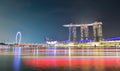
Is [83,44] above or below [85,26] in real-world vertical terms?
below

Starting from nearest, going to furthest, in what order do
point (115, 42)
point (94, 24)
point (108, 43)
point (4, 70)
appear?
point (4, 70)
point (115, 42)
point (108, 43)
point (94, 24)

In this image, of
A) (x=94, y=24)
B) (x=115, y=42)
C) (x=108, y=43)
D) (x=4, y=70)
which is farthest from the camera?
(x=94, y=24)

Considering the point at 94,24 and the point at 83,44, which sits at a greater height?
the point at 94,24

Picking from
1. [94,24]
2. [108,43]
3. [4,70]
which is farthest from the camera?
[94,24]

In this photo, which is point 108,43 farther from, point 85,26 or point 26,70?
point 26,70

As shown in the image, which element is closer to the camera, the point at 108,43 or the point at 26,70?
the point at 26,70

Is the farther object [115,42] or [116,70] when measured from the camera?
[115,42]

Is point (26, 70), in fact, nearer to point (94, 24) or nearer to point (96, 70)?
point (96, 70)

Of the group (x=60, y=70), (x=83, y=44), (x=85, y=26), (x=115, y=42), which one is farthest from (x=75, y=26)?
(x=60, y=70)

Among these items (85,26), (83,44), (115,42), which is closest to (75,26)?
(85,26)
